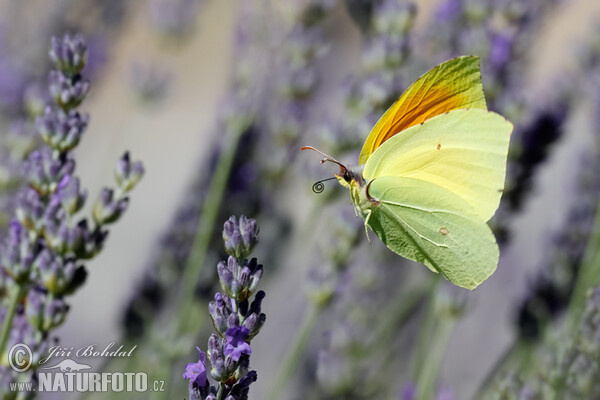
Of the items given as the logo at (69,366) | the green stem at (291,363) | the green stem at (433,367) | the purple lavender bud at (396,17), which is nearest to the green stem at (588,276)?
the green stem at (433,367)

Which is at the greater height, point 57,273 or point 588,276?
point 57,273

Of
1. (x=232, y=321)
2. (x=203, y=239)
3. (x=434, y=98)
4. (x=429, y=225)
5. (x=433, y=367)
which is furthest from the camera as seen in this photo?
(x=203, y=239)

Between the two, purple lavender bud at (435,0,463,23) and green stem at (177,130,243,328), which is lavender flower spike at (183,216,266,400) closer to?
green stem at (177,130,243,328)

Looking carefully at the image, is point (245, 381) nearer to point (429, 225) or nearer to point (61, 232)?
point (61, 232)

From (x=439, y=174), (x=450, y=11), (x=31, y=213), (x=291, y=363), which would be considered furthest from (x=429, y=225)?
(x=450, y=11)

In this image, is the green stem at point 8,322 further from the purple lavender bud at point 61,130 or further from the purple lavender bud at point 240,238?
the purple lavender bud at point 240,238

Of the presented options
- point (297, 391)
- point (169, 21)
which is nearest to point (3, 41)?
point (169, 21)

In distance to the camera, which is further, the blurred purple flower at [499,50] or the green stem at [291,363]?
the blurred purple flower at [499,50]
